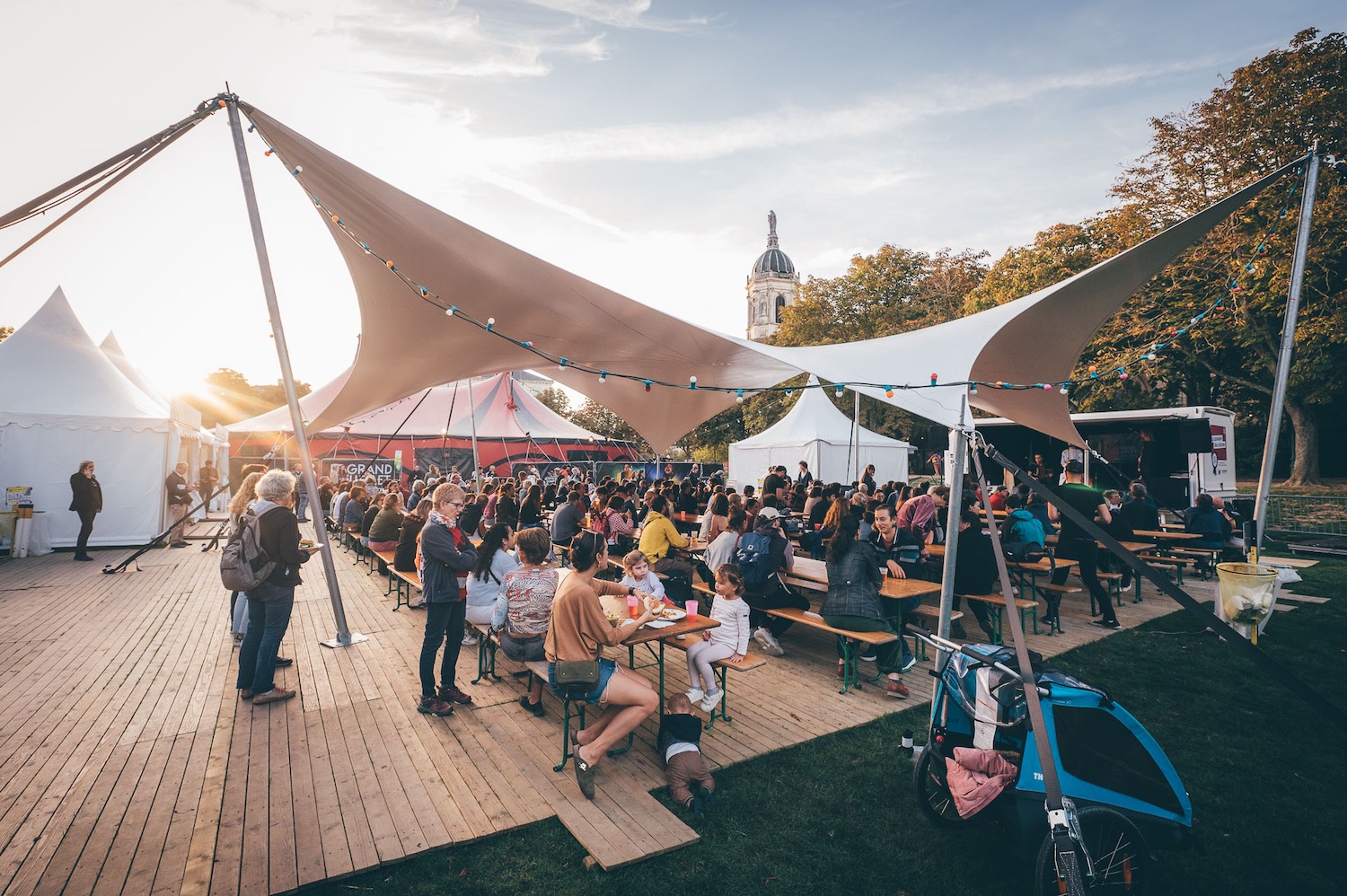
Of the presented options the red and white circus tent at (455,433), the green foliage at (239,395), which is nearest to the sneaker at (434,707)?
the red and white circus tent at (455,433)

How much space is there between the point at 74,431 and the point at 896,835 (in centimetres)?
1402

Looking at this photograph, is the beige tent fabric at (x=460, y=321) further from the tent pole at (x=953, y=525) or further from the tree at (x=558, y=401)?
the tree at (x=558, y=401)

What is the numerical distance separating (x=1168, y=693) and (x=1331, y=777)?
1162 millimetres

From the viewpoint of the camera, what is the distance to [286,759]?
3607 mm

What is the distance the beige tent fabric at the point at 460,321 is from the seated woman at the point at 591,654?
9.69 ft

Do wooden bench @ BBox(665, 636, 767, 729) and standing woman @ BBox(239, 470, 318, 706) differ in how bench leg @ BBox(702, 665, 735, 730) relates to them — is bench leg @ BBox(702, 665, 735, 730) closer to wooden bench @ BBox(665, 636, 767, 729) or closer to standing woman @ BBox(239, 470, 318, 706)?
wooden bench @ BBox(665, 636, 767, 729)

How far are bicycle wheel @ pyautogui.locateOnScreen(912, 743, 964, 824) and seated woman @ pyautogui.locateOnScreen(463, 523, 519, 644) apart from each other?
9.84 feet

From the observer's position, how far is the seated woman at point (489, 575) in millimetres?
4672

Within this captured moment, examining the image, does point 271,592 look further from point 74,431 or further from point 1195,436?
point 1195,436

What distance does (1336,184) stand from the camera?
1281 cm

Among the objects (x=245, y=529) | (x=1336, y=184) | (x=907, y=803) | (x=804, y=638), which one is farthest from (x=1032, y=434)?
(x=245, y=529)

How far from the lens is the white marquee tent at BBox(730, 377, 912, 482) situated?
17.5 m

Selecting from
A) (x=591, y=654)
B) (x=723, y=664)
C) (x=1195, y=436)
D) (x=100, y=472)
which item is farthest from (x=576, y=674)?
(x=1195, y=436)

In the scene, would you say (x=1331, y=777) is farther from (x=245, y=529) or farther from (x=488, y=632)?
(x=245, y=529)
